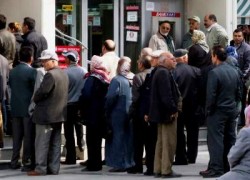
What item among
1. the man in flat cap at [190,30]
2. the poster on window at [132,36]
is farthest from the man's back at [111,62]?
the poster on window at [132,36]

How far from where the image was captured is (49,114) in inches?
587

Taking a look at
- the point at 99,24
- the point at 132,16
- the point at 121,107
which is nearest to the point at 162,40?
the point at 132,16

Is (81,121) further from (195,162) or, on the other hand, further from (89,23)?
(89,23)

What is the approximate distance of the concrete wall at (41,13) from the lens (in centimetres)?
1791

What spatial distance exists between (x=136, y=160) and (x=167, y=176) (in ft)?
2.50

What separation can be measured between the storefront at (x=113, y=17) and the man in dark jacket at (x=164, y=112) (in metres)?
4.04

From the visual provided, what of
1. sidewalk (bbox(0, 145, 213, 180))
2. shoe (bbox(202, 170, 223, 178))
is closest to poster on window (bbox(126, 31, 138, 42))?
sidewalk (bbox(0, 145, 213, 180))

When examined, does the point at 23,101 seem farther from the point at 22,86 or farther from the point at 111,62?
the point at 111,62

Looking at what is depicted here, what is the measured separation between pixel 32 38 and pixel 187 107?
10.4 feet

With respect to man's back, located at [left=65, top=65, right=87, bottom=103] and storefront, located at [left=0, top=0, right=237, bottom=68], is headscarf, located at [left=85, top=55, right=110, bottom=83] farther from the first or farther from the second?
storefront, located at [left=0, top=0, right=237, bottom=68]

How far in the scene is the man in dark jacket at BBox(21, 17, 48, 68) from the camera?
55.9 ft

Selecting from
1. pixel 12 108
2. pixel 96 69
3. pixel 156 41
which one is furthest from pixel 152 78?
pixel 156 41

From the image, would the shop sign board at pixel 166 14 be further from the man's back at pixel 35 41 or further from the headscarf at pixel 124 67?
the headscarf at pixel 124 67

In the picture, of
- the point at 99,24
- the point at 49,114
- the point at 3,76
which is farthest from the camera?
the point at 99,24
